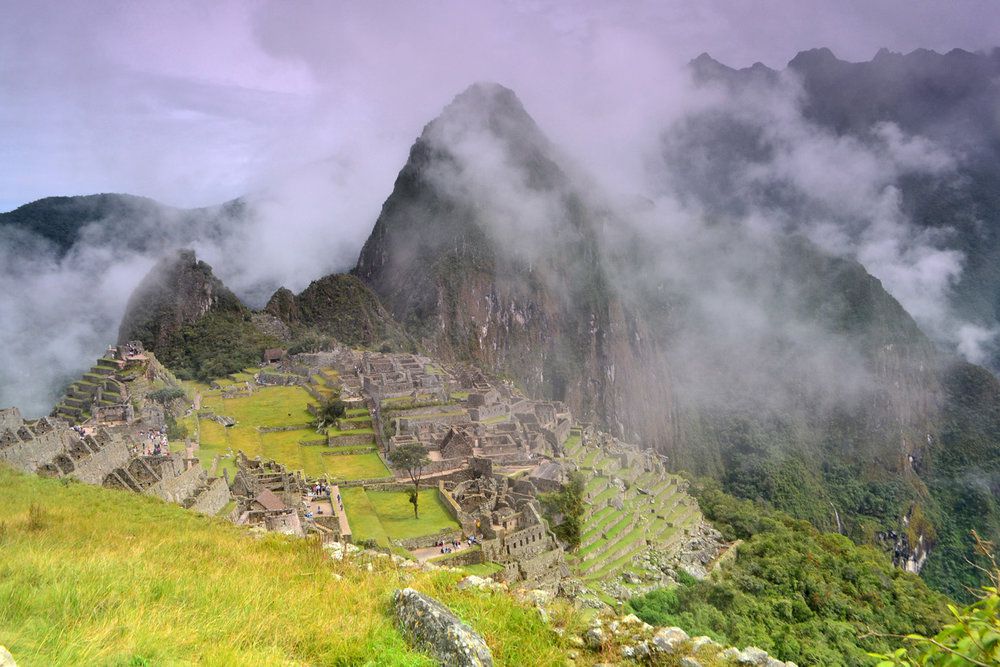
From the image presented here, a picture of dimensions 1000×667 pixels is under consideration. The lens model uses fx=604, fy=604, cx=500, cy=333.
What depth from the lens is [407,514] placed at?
25.2 meters

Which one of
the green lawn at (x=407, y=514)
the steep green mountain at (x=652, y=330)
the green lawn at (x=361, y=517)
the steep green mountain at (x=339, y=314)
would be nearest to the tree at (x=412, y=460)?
the green lawn at (x=407, y=514)

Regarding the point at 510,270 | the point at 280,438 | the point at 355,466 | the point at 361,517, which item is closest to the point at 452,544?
the point at 361,517

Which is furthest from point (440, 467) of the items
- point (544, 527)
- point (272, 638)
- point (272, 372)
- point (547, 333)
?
point (547, 333)

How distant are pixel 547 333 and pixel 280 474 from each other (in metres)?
108

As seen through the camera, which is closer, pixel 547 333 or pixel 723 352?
pixel 547 333

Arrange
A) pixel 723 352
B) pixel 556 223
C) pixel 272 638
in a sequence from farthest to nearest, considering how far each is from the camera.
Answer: pixel 723 352 → pixel 556 223 → pixel 272 638

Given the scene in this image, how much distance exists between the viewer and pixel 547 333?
130000 millimetres

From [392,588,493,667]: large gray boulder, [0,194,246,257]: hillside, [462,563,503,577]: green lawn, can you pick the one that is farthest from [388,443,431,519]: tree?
[0,194,246,257]: hillside

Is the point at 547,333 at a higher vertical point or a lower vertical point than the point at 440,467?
higher

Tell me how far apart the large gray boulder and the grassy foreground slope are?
151 mm

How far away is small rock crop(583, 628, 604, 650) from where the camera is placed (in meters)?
6.82

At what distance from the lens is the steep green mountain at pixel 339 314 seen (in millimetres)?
82438

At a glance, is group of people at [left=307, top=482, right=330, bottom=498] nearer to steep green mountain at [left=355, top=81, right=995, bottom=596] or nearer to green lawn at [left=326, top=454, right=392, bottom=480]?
green lawn at [left=326, top=454, right=392, bottom=480]

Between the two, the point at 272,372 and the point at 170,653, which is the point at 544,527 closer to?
the point at 170,653
